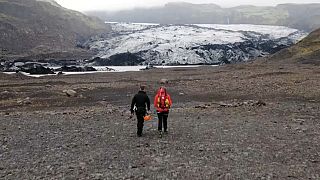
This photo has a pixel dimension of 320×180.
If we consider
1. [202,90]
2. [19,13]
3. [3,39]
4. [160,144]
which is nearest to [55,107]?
[202,90]

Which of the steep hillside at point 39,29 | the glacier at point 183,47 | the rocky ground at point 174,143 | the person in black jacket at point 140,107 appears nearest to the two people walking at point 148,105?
the person in black jacket at point 140,107

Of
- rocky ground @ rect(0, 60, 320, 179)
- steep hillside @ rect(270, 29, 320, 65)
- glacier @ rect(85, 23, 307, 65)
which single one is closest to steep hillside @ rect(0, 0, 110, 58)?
glacier @ rect(85, 23, 307, 65)

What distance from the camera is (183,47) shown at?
8231cm

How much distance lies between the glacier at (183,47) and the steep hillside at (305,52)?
67.8 ft

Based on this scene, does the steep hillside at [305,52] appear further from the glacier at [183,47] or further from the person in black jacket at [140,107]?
the person in black jacket at [140,107]

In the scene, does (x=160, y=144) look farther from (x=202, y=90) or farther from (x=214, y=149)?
(x=202, y=90)

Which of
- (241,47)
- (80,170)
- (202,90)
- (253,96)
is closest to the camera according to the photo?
(80,170)

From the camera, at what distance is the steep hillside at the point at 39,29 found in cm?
9806

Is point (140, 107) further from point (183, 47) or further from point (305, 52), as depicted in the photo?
point (183, 47)

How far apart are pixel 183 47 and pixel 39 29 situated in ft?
149

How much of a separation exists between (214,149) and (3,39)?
309ft

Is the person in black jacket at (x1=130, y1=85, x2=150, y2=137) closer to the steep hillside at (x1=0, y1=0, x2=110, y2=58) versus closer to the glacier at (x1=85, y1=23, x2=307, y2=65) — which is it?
the glacier at (x1=85, y1=23, x2=307, y2=65)

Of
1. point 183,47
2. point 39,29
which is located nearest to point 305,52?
point 183,47

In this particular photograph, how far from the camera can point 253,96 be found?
81.0 feet
